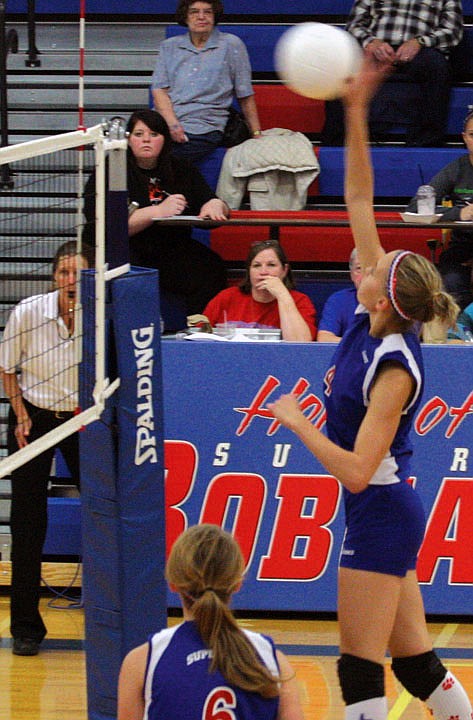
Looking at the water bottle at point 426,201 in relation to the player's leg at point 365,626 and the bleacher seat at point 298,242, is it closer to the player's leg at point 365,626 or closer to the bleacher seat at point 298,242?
the bleacher seat at point 298,242

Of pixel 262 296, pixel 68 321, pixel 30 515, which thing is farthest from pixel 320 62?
pixel 30 515

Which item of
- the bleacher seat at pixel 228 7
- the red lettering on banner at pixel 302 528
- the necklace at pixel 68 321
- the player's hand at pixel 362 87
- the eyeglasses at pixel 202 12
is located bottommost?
the red lettering on banner at pixel 302 528

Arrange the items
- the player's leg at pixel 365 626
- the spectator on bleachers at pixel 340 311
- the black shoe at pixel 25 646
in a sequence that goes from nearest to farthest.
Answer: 1. the player's leg at pixel 365 626
2. the black shoe at pixel 25 646
3. the spectator on bleachers at pixel 340 311

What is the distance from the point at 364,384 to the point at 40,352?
7.50 feet

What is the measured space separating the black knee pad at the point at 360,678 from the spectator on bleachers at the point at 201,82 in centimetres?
502

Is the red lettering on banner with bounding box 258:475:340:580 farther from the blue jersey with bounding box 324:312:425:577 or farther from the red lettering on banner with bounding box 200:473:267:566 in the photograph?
the blue jersey with bounding box 324:312:425:577

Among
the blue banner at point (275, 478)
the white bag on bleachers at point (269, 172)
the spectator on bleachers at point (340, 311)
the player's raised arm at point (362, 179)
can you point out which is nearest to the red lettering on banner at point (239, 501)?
the blue banner at point (275, 478)

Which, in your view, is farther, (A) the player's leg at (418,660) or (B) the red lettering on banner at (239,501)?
(B) the red lettering on banner at (239,501)

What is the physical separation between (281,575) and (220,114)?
11.4 ft

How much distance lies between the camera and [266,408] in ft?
20.0

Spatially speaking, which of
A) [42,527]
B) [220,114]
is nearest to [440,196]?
[220,114]

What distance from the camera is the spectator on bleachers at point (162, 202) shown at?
23.9 ft

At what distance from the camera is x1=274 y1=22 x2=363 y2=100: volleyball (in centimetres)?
419

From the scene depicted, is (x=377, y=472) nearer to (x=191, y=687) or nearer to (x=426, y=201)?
(x=191, y=687)
